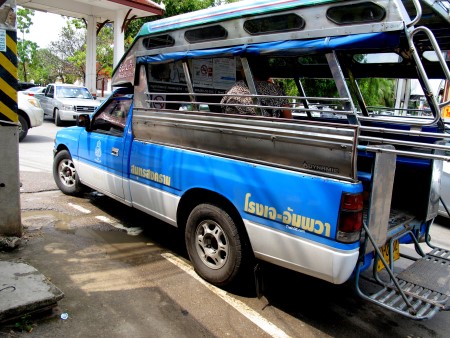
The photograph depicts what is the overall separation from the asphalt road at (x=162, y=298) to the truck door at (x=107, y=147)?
2.09 ft

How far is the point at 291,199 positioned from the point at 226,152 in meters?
0.86

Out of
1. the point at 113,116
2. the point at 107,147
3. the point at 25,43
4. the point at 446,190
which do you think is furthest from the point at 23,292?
the point at 25,43

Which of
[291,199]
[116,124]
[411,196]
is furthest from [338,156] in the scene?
[116,124]

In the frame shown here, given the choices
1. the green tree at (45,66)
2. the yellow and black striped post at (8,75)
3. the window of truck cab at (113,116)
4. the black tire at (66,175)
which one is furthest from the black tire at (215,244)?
the green tree at (45,66)

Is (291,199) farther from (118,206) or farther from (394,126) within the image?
(118,206)

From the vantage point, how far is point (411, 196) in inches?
156

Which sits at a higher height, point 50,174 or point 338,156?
point 338,156

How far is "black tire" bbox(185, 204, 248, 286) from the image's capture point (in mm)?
3422

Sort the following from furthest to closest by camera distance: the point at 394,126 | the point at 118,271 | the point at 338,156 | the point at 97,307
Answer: the point at 394,126
the point at 118,271
the point at 97,307
the point at 338,156

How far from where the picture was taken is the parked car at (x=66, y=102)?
15.1 metres

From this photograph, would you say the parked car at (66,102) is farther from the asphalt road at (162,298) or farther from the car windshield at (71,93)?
the asphalt road at (162,298)

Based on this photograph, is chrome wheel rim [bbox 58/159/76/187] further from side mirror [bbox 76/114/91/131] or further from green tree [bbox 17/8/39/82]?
green tree [bbox 17/8/39/82]

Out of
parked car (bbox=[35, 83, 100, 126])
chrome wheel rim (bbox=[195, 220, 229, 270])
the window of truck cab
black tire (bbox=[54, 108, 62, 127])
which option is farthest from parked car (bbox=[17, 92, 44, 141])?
chrome wheel rim (bbox=[195, 220, 229, 270])

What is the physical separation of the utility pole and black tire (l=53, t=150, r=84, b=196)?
5.65ft
